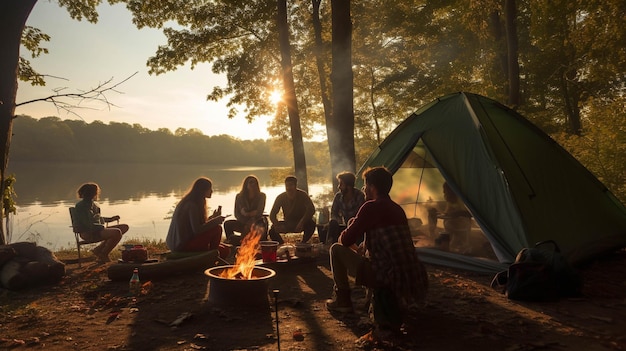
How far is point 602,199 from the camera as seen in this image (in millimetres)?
7004

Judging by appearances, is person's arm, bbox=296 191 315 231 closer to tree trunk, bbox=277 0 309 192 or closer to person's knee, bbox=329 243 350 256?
person's knee, bbox=329 243 350 256

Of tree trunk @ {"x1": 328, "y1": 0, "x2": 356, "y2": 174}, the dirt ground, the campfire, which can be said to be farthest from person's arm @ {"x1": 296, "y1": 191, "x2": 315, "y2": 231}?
the campfire

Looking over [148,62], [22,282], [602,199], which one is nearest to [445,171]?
[602,199]

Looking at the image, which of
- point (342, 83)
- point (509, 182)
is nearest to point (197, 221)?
point (509, 182)

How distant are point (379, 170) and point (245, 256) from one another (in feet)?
7.11

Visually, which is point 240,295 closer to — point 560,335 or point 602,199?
point 560,335

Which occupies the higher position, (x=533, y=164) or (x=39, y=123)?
Answer: (x=39, y=123)

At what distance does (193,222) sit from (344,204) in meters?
2.38

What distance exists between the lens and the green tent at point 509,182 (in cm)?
608

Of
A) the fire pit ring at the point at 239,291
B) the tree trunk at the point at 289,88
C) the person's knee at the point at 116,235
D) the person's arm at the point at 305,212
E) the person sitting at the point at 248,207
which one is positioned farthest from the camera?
Answer: the tree trunk at the point at 289,88

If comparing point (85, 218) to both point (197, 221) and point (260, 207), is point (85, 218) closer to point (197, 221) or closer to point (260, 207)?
point (197, 221)

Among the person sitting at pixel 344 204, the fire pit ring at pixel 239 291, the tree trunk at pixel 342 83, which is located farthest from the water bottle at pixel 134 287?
the tree trunk at pixel 342 83

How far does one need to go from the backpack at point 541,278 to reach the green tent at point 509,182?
2.22ft

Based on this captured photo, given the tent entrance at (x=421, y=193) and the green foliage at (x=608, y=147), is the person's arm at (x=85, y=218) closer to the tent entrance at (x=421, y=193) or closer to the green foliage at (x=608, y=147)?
the tent entrance at (x=421, y=193)
